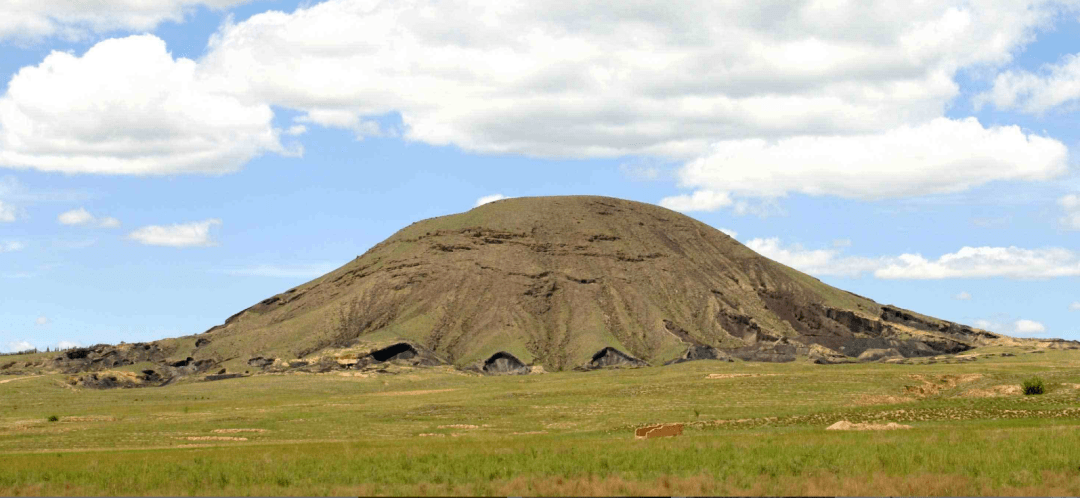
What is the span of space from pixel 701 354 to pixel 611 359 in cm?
1434

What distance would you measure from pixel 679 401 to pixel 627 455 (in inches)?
1794

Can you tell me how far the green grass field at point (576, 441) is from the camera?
28656mm

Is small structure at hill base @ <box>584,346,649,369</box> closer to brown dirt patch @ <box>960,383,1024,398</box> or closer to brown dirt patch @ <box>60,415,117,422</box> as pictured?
brown dirt patch @ <box>960,383,1024,398</box>

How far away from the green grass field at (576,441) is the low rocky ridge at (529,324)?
4645cm

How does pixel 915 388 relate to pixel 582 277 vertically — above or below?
below

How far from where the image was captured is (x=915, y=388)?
268 feet

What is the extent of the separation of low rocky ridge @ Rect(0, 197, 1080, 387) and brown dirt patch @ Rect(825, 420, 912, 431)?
102 m

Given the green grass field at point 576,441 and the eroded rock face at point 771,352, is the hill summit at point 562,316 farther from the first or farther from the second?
the green grass field at point 576,441

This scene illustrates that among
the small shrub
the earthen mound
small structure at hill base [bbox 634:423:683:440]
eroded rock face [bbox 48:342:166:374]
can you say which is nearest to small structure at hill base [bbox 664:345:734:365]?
the earthen mound

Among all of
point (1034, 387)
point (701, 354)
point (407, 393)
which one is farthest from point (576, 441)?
point (701, 354)

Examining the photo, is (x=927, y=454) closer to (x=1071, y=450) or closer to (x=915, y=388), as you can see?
(x=1071, y=450)

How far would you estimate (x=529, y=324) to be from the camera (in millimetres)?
171500

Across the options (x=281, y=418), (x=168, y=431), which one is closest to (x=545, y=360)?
(x=281, y=418)

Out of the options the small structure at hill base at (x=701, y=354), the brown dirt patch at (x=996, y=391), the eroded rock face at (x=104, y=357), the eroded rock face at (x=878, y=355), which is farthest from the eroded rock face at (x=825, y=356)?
the eroded rock face at (x=104, y=357)
